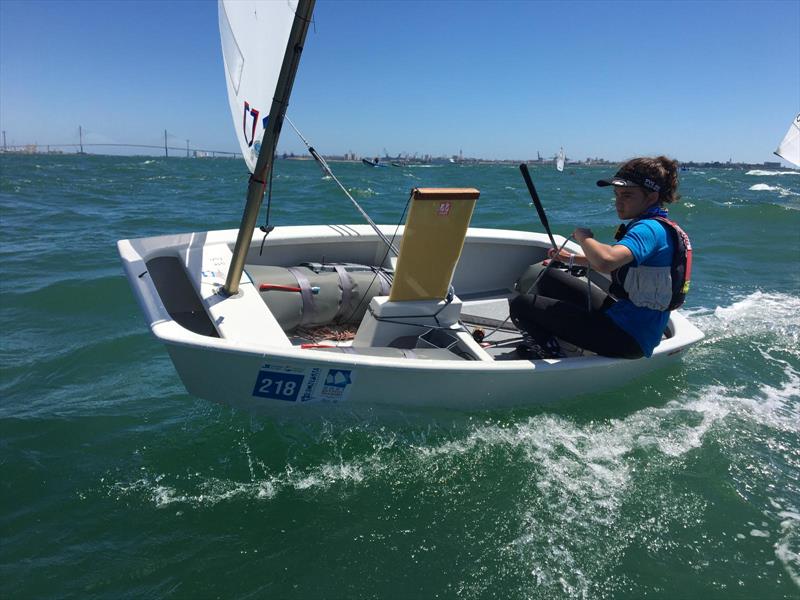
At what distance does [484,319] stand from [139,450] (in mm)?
2828

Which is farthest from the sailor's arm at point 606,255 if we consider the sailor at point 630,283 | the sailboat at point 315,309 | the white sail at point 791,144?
the white sail at point 791,144

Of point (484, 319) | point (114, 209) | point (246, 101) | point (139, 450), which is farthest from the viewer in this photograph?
point (114, 209)

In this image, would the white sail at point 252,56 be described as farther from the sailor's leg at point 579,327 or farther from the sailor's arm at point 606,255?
the sailor's leg at point 579,327

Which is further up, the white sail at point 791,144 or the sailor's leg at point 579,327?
the white sail at point 791,144

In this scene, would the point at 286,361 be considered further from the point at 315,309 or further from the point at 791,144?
the point at 791,144

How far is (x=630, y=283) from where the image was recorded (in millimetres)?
3354

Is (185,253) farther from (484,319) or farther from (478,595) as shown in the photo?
(478,595)

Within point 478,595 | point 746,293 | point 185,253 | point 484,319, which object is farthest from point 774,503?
point 746,293

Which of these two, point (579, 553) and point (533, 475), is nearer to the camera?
point (579, 553)

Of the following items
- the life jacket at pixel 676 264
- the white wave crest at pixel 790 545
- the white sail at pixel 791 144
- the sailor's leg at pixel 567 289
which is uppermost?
the white sail at pixel 791 144

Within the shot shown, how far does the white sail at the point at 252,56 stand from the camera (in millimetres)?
2865

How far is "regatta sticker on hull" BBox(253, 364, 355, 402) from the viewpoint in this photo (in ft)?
10.1

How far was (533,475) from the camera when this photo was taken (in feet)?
11.3

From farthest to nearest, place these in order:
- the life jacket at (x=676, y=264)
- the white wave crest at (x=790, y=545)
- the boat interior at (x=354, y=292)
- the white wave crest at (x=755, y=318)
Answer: the white wave crest at (x=755, y=318) < the boat interior at (x=354, y=292) < the life jacket at (x=676, y=264) < the white wave crest at (x=790, y=545)
